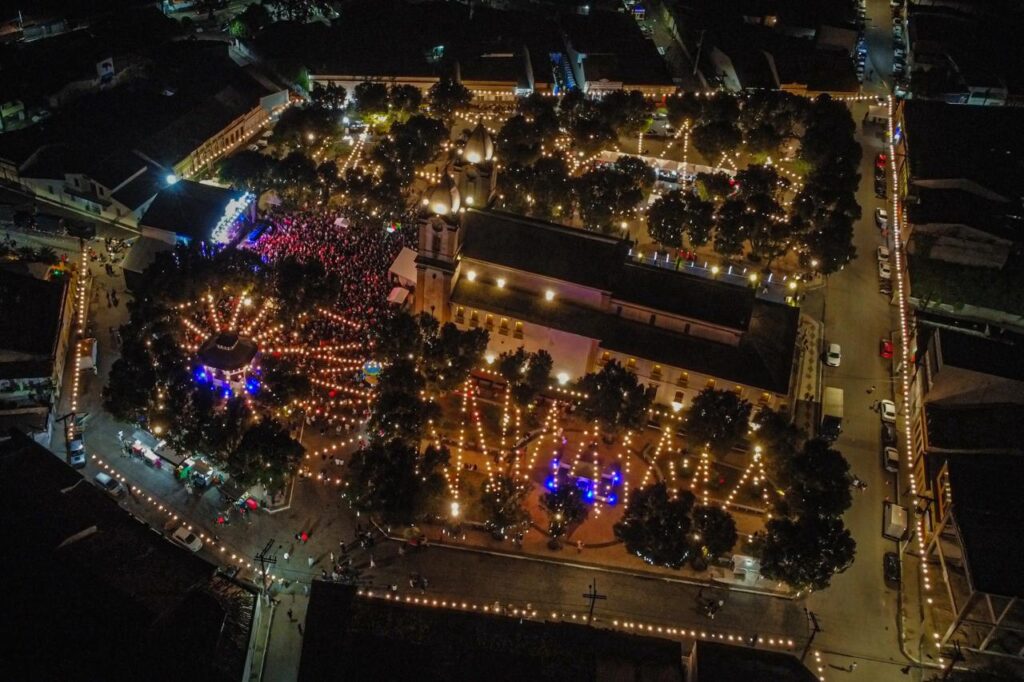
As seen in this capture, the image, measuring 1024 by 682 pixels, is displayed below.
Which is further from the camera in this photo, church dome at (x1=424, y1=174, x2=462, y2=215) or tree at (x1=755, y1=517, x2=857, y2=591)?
church dome at (x1=424, y1=174, x2=462, y2=215)

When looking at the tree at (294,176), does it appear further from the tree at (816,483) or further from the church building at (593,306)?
the tree at (816,483)

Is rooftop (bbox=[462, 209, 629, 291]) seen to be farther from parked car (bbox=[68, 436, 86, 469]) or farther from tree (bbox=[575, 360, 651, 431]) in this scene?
parked car (bbox=[68, 436, 86, 469])

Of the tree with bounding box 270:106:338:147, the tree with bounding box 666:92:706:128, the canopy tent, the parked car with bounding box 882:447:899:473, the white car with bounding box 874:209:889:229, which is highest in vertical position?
the tree with bounding box 666:92:706:128

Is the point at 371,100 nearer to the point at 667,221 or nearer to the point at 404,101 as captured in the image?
the point at 404,101

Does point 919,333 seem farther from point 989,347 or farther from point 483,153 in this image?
point 483,153

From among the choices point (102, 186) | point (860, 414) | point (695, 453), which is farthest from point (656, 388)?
point (102, 186)

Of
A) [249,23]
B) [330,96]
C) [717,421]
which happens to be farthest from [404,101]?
[717,421]

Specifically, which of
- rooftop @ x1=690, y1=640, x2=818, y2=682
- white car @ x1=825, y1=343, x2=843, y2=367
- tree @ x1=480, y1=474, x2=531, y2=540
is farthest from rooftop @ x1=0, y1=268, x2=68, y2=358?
white car @ x1=825, y1=343, x2=843, y2=367

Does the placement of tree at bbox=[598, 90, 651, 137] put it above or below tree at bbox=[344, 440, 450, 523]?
above
